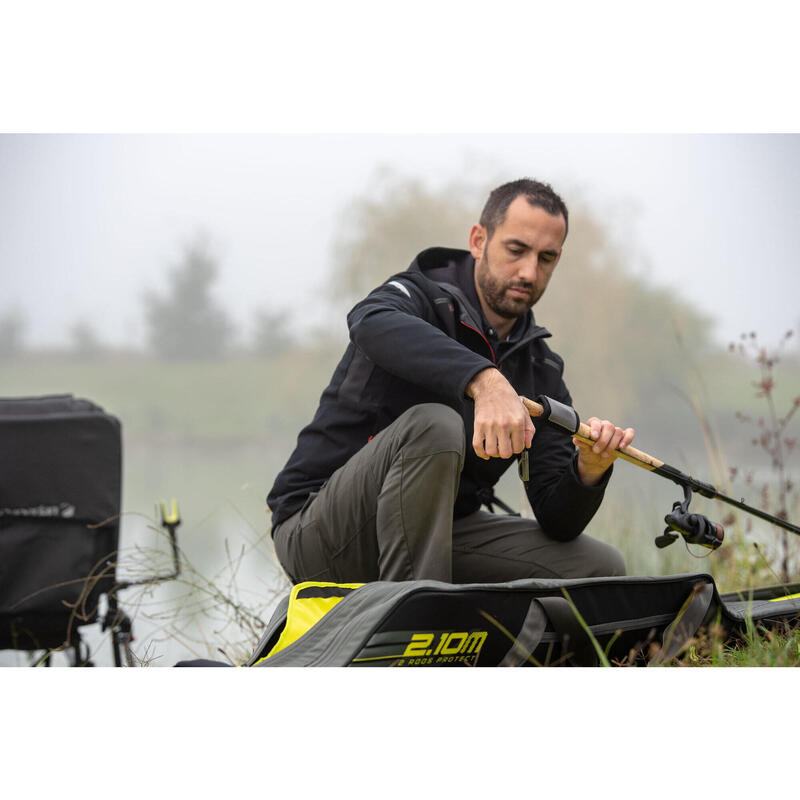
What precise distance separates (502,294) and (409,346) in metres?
0.51

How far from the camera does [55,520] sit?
105 inches

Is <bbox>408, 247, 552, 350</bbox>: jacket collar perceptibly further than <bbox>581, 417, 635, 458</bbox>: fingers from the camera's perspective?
Yes

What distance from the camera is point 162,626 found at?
101 inches

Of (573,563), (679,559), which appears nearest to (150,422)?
(679,559)

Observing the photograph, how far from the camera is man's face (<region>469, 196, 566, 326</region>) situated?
209 cm

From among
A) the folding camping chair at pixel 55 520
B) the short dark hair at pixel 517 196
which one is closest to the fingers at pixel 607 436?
the short dark hair at pixel 517 196

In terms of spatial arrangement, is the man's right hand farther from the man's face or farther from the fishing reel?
the man's face

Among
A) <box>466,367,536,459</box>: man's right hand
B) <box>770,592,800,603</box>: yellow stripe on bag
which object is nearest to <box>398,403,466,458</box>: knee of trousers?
<box>466,367,536,459</box>: man's right hand

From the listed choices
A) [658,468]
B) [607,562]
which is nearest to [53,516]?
[607,562]

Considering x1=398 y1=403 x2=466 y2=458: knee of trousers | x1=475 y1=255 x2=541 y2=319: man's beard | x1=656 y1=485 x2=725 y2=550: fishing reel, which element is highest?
x1=475 y1=255 x2=541 y2=319: man's beard

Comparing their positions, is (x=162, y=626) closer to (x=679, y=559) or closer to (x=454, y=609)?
(x=454, y=609)

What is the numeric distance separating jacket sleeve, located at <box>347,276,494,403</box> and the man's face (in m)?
0.30

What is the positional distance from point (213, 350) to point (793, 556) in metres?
3.97

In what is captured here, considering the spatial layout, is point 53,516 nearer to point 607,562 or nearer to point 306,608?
point 306,608
